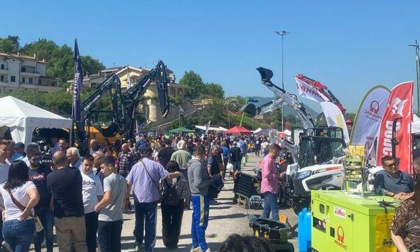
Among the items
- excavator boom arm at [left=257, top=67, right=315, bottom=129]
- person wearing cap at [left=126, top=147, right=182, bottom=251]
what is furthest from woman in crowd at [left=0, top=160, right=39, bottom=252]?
excavator boom arm at [left=257, top=67, right=315, bottom=129]

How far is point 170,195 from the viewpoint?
27.7 feet

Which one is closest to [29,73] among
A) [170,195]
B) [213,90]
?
[213,90]

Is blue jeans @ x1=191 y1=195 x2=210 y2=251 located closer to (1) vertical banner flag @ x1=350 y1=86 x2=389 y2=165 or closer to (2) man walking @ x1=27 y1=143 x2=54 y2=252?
(2) man walking @ x1=27 y1=143 x2=54 y2=252

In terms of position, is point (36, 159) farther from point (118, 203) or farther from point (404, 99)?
point (404, 99)

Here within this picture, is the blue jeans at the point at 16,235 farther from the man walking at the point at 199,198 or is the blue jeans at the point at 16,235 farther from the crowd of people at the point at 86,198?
the man walking at the point at 199,198

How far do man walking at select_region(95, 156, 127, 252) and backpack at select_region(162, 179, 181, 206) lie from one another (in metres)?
1.53

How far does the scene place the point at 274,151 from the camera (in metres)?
9.49

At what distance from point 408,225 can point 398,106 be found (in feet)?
21.1

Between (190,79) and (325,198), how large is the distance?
138 m

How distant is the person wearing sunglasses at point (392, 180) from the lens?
285 inches

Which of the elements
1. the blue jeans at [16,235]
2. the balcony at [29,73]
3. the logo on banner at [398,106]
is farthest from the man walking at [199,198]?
the balcony at [29,73]

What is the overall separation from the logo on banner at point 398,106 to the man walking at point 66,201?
267 inches

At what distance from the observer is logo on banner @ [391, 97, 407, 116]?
32.8ft

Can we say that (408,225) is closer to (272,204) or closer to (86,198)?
(86,198)
